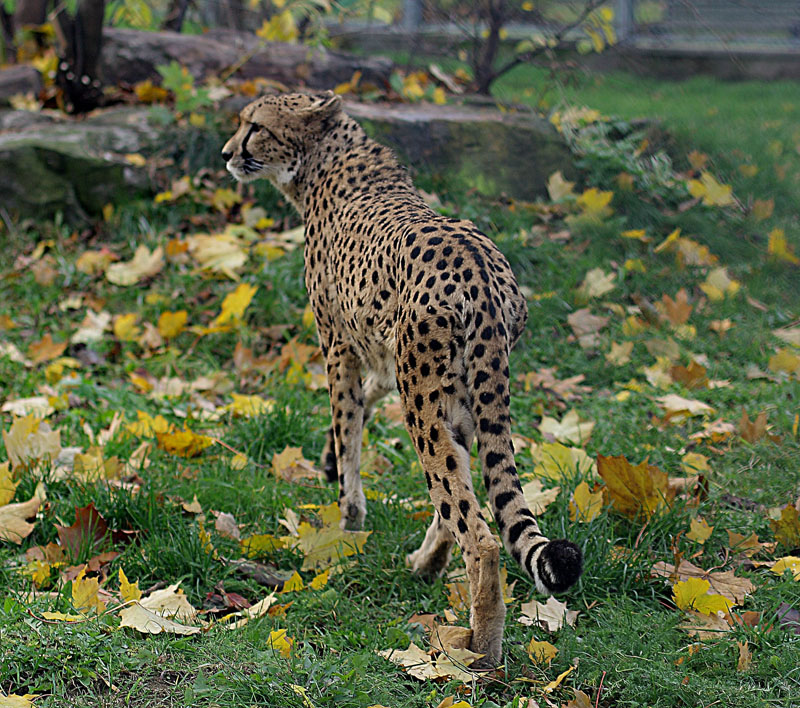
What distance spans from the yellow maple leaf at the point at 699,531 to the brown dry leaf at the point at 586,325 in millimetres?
2371

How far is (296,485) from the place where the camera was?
425 centimetres

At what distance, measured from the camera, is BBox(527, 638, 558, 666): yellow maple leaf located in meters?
2.94

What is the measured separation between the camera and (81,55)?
759 cm

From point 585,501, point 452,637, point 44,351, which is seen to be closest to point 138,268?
point 44,351

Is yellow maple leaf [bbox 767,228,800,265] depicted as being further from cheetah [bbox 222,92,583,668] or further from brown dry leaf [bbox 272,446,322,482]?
brown dry leaf [bbox 272,446,322,482]

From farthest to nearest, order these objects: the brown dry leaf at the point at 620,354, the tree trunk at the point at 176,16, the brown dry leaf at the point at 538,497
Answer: the tree trunk at the point at 176,16, the brown dry leaf at the point at 620,354, the brown dry leaf at the point at 538,497

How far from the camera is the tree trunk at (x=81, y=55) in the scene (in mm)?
7406

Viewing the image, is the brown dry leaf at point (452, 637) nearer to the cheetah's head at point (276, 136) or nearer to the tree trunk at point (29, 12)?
the cheetah's head at point (276, 136)

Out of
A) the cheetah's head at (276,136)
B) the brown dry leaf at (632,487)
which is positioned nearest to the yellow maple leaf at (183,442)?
the cheetah's head at (276,136)

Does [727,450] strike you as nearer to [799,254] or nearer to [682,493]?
[682,493]

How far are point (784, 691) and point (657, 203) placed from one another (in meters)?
5.06

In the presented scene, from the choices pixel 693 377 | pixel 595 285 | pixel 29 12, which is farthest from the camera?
pixel 29 12

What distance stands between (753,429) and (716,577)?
1325 mm

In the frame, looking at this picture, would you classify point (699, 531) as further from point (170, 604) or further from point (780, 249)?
point (780, 249)
